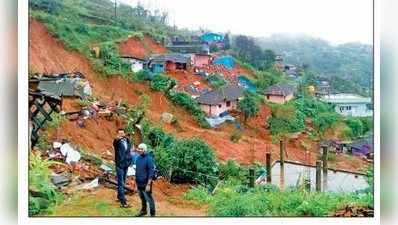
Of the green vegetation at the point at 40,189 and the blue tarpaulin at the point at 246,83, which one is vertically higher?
the blue tarpaulin at the point at 246,83

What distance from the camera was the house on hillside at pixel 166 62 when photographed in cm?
196

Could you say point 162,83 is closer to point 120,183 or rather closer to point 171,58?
point 171,58

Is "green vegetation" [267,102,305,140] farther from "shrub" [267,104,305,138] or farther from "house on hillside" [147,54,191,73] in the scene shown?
"house on hillside" [147,54,191,73]

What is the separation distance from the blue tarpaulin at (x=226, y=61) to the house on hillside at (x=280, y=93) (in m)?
0.12

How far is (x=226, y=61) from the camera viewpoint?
1.97 m

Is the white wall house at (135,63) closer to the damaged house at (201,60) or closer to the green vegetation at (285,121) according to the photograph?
the damaged house at (201,60)

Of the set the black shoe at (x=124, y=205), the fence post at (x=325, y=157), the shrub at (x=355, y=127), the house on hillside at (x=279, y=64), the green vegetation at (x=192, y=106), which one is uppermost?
the house on hillside at (x=279, y=64)

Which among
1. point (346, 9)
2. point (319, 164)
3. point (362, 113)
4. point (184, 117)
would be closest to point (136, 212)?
point (184, 117)

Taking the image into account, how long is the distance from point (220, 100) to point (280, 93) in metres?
0.17

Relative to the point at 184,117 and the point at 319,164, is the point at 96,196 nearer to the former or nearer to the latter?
the point at 184,117

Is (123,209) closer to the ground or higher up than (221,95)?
closer to the ground

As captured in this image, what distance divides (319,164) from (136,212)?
0.52 meters

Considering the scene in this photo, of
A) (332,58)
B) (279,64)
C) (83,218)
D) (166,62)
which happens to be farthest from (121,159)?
(332,58)

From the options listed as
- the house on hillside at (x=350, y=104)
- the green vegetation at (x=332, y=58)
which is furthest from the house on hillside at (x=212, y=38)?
the house on hillside at (x=350, y=104)
